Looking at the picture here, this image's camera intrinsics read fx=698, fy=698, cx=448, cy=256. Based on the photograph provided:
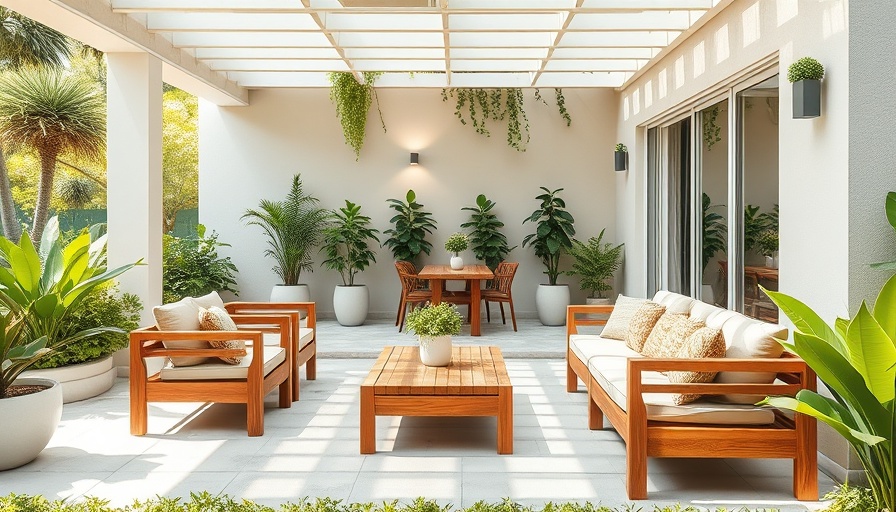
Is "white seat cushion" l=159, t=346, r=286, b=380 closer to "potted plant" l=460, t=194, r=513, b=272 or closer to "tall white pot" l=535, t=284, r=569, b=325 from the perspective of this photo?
"tall white pot" l=535, t=284, r=569, b=325

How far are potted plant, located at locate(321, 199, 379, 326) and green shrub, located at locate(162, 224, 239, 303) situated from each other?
150 cm

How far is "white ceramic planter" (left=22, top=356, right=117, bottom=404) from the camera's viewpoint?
5.67m

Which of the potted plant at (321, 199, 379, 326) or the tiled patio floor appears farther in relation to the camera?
the potted plant at (321, 199, 379, 326)

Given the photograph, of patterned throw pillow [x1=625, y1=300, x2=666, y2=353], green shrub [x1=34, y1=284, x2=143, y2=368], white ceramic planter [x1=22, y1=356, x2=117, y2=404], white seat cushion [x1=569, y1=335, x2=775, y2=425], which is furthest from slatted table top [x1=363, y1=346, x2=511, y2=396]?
white ceramic planter [x1=22, y1=356, x2=117, y2=404]

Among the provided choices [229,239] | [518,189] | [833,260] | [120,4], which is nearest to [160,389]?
[120,4]

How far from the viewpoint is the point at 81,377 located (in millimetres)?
5816

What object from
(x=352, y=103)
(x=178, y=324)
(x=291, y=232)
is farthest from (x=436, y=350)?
(x=352, y=103)

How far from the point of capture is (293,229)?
33.2 ft

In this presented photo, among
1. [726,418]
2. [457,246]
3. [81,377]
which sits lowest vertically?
[81,377]

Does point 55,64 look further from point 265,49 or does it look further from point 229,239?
point 265,49

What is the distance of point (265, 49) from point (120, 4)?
7.43 feet

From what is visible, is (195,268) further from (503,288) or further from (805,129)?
(805,129)

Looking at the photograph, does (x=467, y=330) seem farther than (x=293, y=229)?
No

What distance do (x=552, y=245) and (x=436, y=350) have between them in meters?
5.26
